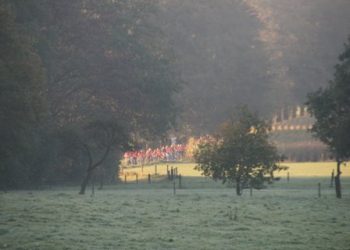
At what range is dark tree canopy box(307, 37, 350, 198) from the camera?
41.5 metres

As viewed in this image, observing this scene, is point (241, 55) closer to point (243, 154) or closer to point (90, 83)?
point (90, 83)

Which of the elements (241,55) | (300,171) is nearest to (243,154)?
(300,171)

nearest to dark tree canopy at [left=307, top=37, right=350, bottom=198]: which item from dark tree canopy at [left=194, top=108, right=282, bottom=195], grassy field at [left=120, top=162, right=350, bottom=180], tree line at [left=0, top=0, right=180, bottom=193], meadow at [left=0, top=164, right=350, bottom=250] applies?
meadow at [left=0, top=164, right=350, bottom=250]

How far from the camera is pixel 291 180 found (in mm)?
62969

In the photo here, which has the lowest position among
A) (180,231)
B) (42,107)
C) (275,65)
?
(180,231)

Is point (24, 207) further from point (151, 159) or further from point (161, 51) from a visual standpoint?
point (151, 159)

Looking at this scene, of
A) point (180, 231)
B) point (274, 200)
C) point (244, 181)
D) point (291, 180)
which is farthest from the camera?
point (291, 180)

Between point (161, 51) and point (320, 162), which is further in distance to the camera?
point (320, 162)

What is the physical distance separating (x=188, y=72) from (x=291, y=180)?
4443 cm

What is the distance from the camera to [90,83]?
64.1 meters

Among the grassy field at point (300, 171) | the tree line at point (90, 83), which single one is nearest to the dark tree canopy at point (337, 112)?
the tree line at point (90, 83)

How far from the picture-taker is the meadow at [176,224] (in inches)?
893

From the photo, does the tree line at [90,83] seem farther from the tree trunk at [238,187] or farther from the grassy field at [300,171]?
the tree trunk at [238,187]

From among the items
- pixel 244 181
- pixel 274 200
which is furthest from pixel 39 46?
pixel 274 200
